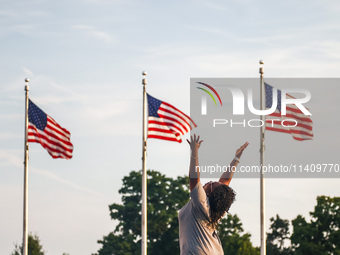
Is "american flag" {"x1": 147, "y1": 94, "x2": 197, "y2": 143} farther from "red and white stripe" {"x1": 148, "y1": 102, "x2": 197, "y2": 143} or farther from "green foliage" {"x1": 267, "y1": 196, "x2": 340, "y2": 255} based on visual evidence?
"green foliage" {"x1": 267, "y1": 196, "x2": 340, "y2": 255}

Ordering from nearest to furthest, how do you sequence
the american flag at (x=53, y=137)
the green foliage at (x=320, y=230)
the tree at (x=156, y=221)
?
the american flag at (x=53, y=137) → the green foliage at (x=320, y=230) → the tree at (x=156, y=221)

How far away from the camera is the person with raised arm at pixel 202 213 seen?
6.87 m

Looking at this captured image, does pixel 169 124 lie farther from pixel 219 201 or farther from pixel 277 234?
pixel 277 234

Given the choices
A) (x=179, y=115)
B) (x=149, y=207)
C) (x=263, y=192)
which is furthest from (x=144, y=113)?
(x=149, y=207)

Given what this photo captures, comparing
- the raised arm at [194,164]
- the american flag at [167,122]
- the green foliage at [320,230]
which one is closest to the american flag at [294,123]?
the american flag at [167,122]

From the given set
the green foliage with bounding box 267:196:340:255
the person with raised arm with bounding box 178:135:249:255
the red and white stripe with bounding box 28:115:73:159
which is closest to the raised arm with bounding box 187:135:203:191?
the person with raised arm with bounding box 178:135:249:255

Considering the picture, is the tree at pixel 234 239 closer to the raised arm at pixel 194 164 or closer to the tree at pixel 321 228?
the tree at pixel 321 228

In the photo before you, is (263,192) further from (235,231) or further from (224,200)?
(235,231)

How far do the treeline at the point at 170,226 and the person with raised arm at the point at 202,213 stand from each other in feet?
171

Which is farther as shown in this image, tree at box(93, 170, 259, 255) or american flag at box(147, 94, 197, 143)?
tree at box(93, 170, 259, 255)

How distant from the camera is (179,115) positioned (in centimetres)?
2741

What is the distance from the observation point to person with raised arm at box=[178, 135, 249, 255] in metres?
6.87

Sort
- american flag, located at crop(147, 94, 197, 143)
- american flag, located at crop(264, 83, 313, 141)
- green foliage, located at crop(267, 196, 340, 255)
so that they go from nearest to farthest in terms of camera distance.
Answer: american flag, located at crop(264, 83, 313, 141) < american flag, located at crop(147, 94, 197, 143) < green foliage, located at crop(267, 196, 340, 255)

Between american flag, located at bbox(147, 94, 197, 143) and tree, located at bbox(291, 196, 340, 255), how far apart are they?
106 feet
